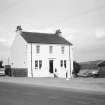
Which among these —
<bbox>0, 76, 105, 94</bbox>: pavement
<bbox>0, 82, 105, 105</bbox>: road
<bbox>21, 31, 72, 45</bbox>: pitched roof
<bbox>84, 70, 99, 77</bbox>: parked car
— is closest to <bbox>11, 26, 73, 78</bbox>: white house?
<bbox>21, 31, 72, 45</bbox>: pitched roof

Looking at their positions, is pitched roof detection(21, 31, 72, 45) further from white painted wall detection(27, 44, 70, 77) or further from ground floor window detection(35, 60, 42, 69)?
ground floor window detection(35, 60, 42, 69)

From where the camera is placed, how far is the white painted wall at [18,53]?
5257 cm

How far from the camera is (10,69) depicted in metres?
58.7

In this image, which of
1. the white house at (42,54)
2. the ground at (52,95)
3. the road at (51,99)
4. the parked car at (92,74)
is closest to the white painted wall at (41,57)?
Result: the white house at (42,54)

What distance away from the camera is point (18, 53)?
181 ft

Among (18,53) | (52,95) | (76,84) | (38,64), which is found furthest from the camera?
(18,53)

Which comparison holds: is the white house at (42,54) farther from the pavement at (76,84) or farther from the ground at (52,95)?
the ground at (52,95)

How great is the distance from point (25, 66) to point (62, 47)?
26.8 ft

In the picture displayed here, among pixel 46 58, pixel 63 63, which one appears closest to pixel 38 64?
pixel 46 58

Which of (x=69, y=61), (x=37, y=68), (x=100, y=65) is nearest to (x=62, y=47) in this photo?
(x=69, y=61)

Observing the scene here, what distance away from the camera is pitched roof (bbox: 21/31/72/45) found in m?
53.2

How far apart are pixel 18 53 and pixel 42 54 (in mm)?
5222

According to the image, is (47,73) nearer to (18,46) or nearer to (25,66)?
(25,66)

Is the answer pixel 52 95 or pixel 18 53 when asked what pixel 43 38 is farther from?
pixel 52 95
